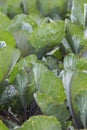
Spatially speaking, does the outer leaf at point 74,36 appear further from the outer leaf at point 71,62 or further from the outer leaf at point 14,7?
the outer leaf at point 14,7

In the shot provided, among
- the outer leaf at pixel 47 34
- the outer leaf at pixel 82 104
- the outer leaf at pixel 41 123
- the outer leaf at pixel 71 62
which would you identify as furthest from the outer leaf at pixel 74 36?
the outer leaf at pixel 41 123

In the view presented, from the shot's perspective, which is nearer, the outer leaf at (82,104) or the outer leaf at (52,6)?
the outer leaf at (82,104)

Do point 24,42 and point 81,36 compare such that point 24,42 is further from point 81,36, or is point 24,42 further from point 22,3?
point 22,3

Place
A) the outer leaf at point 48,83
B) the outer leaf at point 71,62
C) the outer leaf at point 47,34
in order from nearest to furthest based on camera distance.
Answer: the outer leaf at point 48,83 < the outer leaf at point 71,62 < the outer leaf at point 47,34

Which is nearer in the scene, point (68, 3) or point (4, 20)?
point (4, 20)

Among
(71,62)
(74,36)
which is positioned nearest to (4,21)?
(74,36)

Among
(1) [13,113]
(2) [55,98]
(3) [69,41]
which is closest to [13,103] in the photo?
(1) [13,113]
